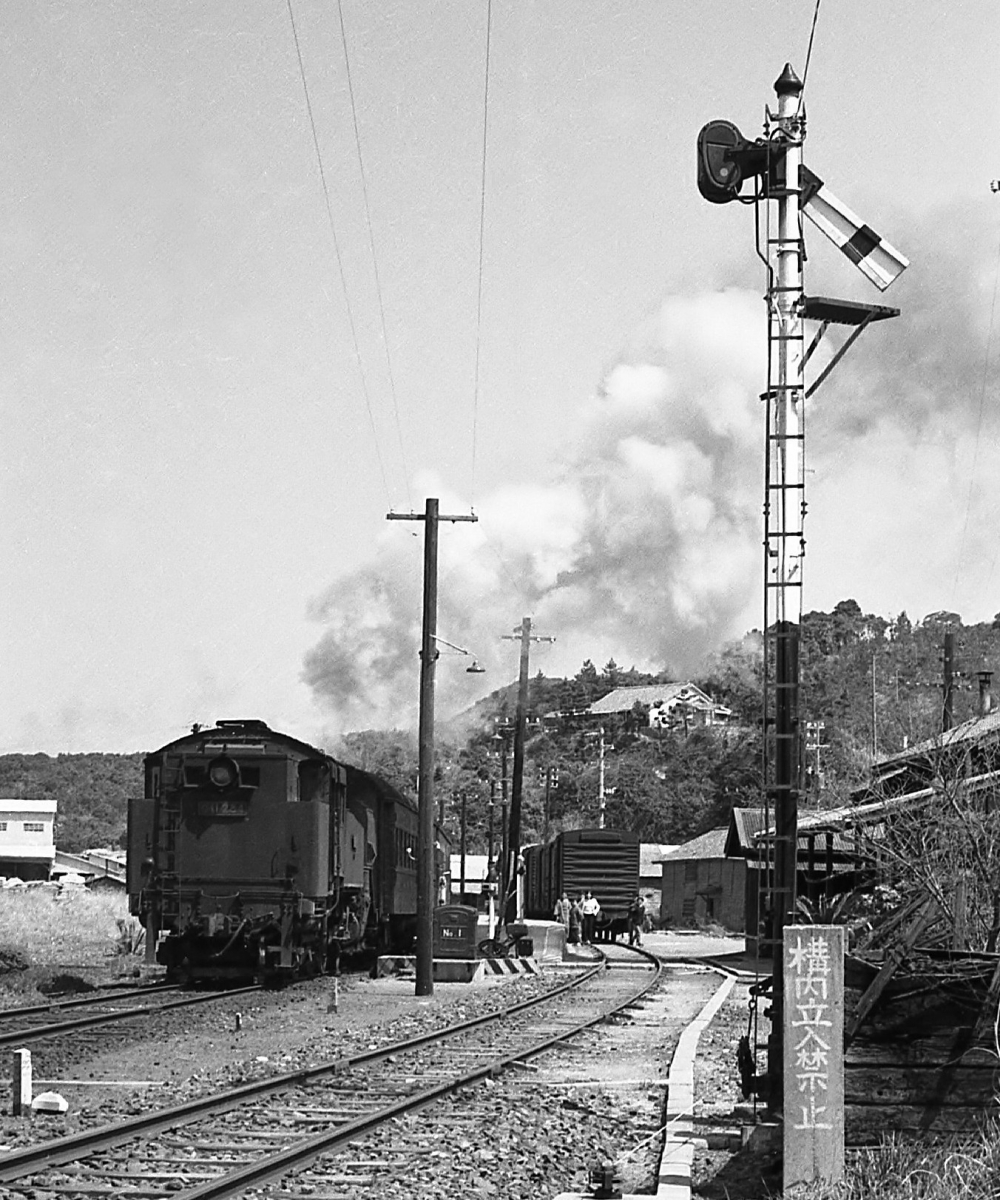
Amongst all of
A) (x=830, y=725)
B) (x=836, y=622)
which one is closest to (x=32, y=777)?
(x=836, y=622)

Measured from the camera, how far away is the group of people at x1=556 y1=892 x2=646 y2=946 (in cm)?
4716

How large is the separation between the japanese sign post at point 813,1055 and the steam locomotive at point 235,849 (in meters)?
17.0

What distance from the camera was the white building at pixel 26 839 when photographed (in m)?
104

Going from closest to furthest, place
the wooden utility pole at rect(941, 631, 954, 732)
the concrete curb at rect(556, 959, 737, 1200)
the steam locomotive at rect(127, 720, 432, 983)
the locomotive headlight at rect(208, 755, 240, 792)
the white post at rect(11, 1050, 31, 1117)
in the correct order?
the concrete curb at rect(556, 959, 737, 1200) → the white post at rect(11, 1050, 31, 1117) → the steam locomotive at rect(127, 720, 432, 983) → the locomotive headlight at rect(208, 755, 240, 792) → the wooden utility pole at rect(941, 631, 954, 732)

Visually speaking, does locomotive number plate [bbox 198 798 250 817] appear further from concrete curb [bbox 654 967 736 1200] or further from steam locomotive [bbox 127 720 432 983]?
concrete curb [bbox 654 967 736 1200]

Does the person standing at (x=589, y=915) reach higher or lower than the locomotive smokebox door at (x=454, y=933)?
lower

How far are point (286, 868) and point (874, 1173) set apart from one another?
17.4 m

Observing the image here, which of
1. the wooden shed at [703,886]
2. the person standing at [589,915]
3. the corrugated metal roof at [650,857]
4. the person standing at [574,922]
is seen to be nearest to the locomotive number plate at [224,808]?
the person standing at [574,922]

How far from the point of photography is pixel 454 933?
32219 mm

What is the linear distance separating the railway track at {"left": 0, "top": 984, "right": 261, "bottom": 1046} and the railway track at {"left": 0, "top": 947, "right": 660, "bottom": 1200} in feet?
12.8

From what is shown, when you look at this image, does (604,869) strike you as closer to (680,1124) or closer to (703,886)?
(703,886)

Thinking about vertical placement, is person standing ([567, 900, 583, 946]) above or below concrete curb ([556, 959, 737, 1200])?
below

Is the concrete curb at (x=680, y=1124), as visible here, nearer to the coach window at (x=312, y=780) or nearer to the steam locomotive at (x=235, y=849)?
the steam locomotive at (x=235, y=849)

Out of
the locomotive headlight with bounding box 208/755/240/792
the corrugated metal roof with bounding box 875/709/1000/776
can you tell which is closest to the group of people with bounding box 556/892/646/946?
the corrugated metal roof with bounding box 875/709/1000/776
